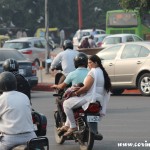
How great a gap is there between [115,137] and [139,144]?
1.02m

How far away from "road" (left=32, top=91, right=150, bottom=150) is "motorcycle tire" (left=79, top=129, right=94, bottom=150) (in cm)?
53

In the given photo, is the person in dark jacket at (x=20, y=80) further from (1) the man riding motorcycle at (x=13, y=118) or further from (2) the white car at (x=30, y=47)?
(2) the white car at (x=30, y=47)

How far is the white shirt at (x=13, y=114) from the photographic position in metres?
8.35

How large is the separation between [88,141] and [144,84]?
10.2 metres

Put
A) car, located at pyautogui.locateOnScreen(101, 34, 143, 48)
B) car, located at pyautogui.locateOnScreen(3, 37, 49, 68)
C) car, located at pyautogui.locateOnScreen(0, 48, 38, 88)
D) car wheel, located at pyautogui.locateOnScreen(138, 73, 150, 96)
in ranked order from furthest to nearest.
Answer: car, located at pyautogui.locateOnScreen(101, 34, 143, 48)
car, located at pyautogui.locateOnScreen(3, 37, 49, 68)
car, located at pyautogui.locateOnScreen(0, 48, 38, 88)
car wheel, located at pyautogui.locateOnScreen(138, 73, 150, 96)

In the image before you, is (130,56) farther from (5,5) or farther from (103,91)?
(5,5)

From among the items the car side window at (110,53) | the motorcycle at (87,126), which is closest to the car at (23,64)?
the car side window at (110,53)

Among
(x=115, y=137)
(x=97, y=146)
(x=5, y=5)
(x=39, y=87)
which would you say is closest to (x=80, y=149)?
(x=97, y=146)

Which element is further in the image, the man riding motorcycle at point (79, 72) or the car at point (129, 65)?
the car at point (129, 65)

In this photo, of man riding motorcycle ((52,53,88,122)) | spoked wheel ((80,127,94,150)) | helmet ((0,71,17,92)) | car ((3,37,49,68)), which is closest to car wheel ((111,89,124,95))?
man riding motorcycle ((52,53,88,122))

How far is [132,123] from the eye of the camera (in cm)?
1566

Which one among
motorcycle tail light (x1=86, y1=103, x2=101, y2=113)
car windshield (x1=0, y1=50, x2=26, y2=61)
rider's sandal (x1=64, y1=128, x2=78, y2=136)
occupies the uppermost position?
motorcycle tail light (x1=86, y1=103, x2=101, y2=113)

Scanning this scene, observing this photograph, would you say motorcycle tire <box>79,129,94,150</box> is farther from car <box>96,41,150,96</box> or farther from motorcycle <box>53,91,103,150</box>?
car <box>96,41,150,96</box>

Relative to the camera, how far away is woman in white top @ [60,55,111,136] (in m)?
12.0
